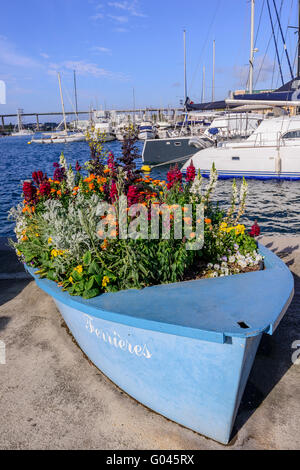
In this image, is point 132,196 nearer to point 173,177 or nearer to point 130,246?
point 130,246

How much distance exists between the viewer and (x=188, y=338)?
259 centimetres

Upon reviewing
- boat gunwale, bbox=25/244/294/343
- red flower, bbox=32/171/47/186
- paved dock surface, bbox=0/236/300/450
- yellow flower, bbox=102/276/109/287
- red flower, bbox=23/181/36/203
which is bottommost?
paved dock surface, bbox=0/236/300/450

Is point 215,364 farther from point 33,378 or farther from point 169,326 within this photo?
point 33,378

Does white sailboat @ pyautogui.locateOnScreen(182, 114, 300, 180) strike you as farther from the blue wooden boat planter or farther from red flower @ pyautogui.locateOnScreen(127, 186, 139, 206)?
the blue wooden boat planter

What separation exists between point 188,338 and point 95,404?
1.42 meters

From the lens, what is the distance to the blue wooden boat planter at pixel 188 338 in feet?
8.35

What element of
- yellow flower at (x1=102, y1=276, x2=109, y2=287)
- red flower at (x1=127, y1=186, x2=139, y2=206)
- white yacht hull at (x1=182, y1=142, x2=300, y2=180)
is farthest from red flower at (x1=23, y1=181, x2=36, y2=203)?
white yacht hull at (x1=182, y1=142, x2=300, y2=180)

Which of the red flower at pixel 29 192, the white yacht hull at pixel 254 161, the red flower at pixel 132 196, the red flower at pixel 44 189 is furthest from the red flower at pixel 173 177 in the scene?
the white yacht hull at pixel 254 161

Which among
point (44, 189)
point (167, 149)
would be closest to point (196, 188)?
point (44, 189)

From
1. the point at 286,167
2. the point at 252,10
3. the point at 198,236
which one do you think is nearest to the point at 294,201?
the point at 286,167

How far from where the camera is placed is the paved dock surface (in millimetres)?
2871

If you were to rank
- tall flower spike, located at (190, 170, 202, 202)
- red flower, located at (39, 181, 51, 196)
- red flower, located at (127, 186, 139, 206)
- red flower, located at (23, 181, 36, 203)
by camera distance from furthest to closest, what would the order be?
red flower, located at (39, 181, 51, 196)
red flower, located at (23, 181, 36, 203)
tall flower spike, located at (190, 170, 202, 202)
red flower, located at (127, 186, 139, 206)

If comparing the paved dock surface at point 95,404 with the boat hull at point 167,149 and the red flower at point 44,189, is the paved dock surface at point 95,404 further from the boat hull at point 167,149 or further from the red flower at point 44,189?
the boat hull at point 167,149

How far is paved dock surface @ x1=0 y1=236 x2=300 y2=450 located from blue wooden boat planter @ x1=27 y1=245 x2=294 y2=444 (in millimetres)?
197
